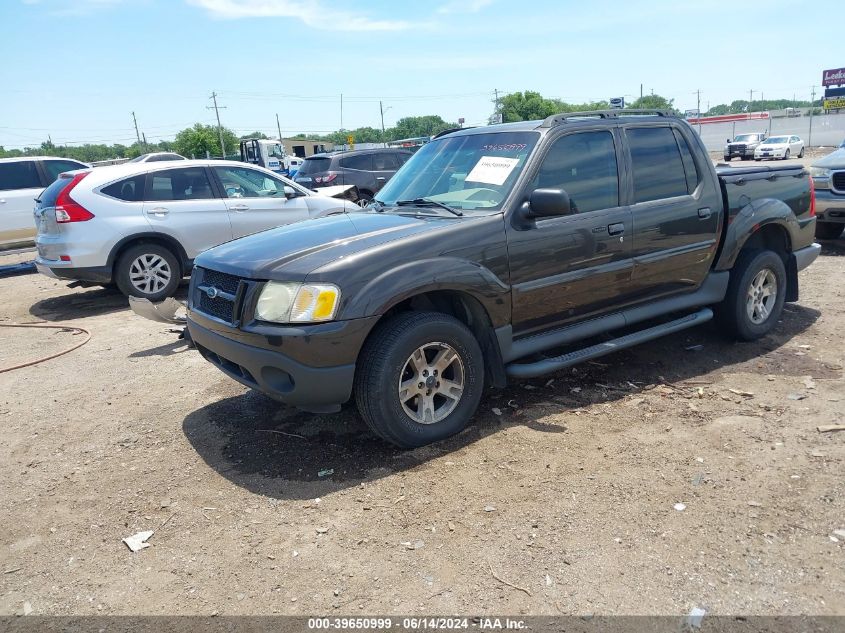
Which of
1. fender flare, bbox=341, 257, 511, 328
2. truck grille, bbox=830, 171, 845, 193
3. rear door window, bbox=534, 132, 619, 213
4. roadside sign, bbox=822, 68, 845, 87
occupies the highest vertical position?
roadside sign, bbox=822, 68, 845, 87

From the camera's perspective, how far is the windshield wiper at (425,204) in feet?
13.8

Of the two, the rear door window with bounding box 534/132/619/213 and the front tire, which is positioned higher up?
the rear door window with bounding box 534/132/619/213

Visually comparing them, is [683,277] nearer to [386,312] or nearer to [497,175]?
[497,175]

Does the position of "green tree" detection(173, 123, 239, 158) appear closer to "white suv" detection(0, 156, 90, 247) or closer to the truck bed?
"white suv" detection(0, 156, 90, 247)

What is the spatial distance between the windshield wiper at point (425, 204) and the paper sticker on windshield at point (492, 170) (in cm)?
29

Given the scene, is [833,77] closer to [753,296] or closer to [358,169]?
[358,169]

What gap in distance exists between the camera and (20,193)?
1159 cm

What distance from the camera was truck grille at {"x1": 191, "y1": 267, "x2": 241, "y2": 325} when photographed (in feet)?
12.3

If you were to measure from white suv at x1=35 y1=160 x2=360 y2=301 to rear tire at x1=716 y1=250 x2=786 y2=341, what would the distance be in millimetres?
4619

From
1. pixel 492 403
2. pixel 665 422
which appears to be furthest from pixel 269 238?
pixel 665 422

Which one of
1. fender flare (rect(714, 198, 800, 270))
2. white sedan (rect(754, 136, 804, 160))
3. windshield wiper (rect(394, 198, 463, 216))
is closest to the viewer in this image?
windshield wiper (rect(394, 198, 463, 216))

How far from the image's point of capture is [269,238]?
4.14 m

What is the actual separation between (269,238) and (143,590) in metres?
2.19

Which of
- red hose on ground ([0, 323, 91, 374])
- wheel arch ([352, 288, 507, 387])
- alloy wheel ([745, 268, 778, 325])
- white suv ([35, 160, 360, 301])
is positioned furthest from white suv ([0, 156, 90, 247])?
alloy wheel ([745, 268, 778, 325])
